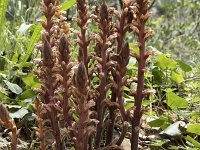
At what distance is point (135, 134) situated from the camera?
4.40ft

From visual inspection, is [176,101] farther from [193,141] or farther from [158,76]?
[158,76]

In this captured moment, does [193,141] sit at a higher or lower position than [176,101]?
lower

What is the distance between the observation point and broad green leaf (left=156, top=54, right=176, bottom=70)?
2364 millimetres

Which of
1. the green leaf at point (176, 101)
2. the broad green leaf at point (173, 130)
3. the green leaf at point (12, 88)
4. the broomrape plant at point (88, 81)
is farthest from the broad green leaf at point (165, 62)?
the broomrape plant at point (88, 81)

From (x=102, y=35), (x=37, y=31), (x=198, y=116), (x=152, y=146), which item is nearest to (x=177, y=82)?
(x=198, y=116)

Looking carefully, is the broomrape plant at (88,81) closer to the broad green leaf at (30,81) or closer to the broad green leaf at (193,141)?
the broad green leaf at (193,141)

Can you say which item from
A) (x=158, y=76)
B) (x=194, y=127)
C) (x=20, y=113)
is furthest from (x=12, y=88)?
(x=158, y=76)

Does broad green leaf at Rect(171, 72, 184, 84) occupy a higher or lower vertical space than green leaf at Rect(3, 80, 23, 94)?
higher

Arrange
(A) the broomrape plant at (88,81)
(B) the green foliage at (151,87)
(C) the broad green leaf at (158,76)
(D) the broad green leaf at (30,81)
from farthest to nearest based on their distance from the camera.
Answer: (C) the broad green leaf at (158,76)
(D) the broad green leaf at (30,81)
(B) the green foliage at (151,87)
(A) the broomrape plant at (88,81)

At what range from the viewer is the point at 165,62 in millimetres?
2387

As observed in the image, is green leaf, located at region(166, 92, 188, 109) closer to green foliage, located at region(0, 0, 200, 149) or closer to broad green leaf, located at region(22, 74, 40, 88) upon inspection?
green foliage, located at region(0, 0, 200, 149)

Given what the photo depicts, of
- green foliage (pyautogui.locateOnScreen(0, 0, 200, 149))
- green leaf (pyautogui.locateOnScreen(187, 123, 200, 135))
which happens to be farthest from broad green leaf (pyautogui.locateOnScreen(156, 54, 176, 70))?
green leaf (pyautogui.locateOnScreen(187, 123, 200, 135))

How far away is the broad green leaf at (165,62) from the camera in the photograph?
2.36 metres

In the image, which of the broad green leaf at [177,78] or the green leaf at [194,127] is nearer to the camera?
the green leaf at [194,127]
